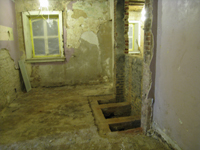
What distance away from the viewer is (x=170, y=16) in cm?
185

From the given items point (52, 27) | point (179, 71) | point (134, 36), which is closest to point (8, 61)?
point (52, 27)

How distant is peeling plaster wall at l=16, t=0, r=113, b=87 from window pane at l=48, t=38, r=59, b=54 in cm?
32

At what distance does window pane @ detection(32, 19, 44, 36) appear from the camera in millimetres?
4930

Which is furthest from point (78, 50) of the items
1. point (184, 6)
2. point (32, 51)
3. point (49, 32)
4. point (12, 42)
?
point (184, 6)

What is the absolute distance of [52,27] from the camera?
5008 millimetres

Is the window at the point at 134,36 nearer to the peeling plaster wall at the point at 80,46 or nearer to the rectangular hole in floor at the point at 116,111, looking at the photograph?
the peeling plaster wall at the point at 80,46

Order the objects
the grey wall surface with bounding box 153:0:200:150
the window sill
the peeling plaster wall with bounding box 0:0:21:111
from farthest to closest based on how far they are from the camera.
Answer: the window sill < the peeling plaster wall with bounding box 0:0:21:111 < the grey wall surface with bounding box 153:0:200:150

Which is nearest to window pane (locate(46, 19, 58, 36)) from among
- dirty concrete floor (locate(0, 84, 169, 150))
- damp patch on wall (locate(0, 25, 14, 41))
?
damp patch on wall (locate(0, 25, 14, 41))

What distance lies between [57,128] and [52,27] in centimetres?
345

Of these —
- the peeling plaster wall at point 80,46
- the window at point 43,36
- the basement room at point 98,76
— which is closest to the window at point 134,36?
the basement room at point 98,76

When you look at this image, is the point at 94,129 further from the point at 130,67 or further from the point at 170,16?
the point at 170,16

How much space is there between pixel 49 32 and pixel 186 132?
4.65 m

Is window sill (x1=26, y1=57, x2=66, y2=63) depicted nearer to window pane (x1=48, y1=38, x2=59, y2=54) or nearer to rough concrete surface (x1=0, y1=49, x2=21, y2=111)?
window pane (x1=48, y1=38, x2=59, y2=54)

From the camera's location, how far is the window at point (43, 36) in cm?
485
